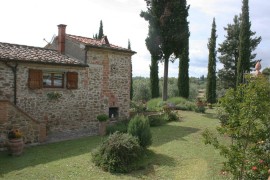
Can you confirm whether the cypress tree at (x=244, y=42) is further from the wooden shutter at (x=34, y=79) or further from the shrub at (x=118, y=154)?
the shrub at (x=118, y=154)

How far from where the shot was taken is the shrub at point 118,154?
9.99 meters

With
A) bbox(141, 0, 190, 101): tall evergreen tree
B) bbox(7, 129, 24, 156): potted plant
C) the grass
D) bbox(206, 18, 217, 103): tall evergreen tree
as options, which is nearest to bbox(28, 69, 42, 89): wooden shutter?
bbox(7, 129, 24, 156): potted plant

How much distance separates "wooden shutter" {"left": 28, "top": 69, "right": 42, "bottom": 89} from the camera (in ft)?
46.6

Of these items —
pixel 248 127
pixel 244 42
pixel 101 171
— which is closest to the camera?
pixel 248 127

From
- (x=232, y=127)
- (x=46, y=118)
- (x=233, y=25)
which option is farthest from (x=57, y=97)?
(x=233, y=25)

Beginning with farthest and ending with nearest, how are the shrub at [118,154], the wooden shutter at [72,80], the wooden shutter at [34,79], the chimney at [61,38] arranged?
the chimney at [61,38], the wooden shutter at [72,80], the wooden shutter at [34,79], the shrub at [118,154]

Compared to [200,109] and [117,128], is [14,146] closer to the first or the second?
[117,128]

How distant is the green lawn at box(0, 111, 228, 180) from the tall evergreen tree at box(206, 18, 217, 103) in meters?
20.3

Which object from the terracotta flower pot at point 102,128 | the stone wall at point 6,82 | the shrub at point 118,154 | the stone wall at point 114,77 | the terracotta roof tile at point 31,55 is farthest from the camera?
the stone wall at point 114,77

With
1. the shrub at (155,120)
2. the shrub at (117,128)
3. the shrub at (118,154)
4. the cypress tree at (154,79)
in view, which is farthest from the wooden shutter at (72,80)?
the cypress tree at (154,79)

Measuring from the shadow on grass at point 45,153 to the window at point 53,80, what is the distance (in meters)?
3.33

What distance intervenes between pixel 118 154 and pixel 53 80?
23.5ft

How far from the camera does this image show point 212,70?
34094mm

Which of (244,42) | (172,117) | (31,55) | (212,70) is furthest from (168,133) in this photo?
(212,70)
